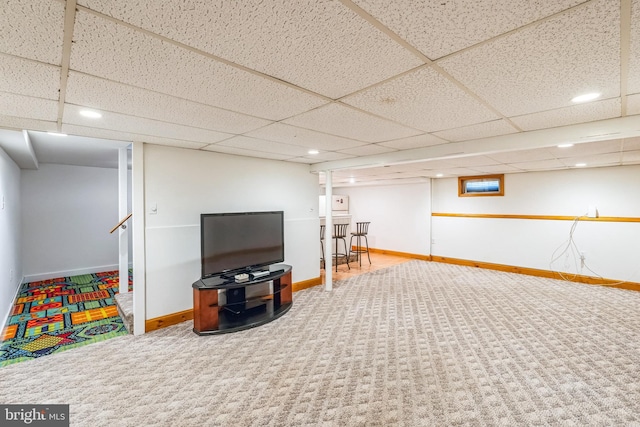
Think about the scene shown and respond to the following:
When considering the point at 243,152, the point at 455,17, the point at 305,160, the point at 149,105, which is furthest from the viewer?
the point at 305,160

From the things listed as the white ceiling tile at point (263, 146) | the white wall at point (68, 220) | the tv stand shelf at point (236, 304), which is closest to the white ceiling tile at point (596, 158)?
the white ceiling tile at point (263, 146)

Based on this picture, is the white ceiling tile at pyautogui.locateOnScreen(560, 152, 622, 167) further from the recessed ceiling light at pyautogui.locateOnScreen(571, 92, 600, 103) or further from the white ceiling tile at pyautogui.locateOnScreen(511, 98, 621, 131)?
the recessed ceiling light at pyautogui.locateOnScreen(571, 92, 600, 103)

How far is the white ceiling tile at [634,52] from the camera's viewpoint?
101 cm

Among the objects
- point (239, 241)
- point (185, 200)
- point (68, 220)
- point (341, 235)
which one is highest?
point (185, 200)

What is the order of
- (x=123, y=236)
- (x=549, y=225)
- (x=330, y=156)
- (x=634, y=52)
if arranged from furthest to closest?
(x=549, y=225) < (x=123, y=236) < (x=330, y=156) < (x=634, y=52)

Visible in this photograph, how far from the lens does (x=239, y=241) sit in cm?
367

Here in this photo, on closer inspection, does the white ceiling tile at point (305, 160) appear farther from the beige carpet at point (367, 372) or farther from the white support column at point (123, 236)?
the white support column at point (123, 236)

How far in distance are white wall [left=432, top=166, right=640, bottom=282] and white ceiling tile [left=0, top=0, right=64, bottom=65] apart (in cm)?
709

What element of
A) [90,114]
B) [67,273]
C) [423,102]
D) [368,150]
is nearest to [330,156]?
[368,150]

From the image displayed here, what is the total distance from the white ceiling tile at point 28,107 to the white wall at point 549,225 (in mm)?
7055

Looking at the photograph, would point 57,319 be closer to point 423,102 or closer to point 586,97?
point 423,102

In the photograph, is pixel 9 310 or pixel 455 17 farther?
pixel 9 310

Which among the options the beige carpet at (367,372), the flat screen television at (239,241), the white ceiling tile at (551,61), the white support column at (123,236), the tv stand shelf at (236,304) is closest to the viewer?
the white ceiling tile at (551,61)

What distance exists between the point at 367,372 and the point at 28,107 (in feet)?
Result: 10.4
